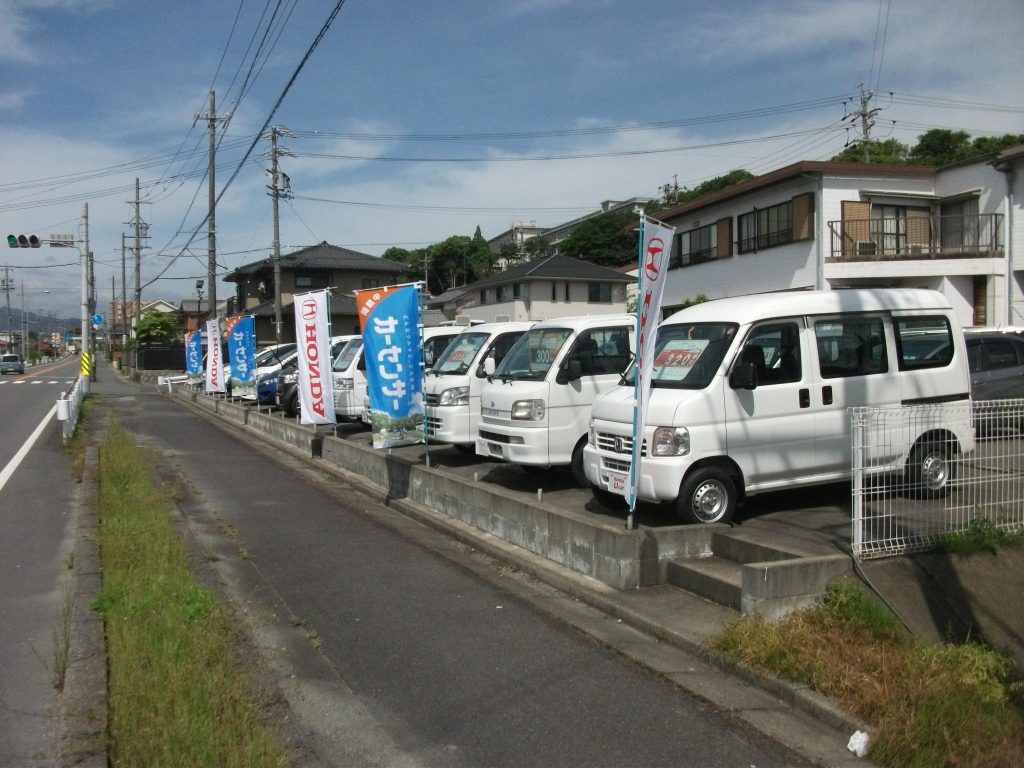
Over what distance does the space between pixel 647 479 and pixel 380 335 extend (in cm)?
451

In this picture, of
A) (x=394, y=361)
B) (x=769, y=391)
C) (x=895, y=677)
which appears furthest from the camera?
(x=394, y=361)

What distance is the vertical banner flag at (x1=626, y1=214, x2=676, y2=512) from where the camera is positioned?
21.1 feet

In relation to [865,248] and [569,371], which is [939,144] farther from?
[569,371]

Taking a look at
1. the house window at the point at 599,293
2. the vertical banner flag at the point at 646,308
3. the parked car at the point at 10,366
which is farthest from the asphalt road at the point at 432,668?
the parked car at the point at 10,366

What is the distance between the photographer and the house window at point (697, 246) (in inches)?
1058

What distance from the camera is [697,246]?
27.9 m

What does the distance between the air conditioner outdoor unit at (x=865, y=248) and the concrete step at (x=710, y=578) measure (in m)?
17.9

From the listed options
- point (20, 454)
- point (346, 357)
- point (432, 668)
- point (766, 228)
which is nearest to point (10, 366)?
point (20, 454)

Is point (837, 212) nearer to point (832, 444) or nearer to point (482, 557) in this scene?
point (832, 444)

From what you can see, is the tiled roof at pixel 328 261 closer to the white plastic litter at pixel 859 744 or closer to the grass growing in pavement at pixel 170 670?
the grass growing in pavement at pixel 170 670

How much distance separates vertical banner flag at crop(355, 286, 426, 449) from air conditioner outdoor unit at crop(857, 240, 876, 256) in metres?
15.9

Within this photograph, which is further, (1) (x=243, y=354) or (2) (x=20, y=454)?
(1) (x=243, y=354)

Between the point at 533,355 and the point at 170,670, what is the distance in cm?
607

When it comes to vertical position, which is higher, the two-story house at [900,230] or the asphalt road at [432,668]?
the two-story house at [900,230]
